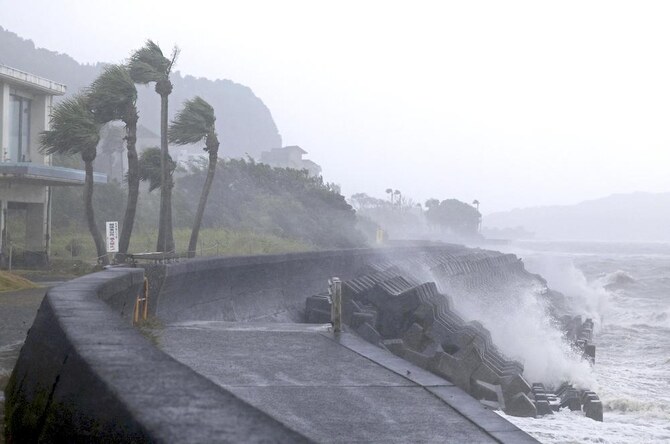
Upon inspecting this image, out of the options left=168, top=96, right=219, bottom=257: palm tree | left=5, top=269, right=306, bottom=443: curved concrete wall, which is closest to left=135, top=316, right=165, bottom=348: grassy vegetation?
left=5, top=269, right=306, bottom=443: curved concrete wall

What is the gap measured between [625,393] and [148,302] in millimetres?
9949

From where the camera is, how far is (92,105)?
26375 mm

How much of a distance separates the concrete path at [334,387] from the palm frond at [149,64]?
17.0 m

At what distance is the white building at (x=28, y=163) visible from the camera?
97.2 feet

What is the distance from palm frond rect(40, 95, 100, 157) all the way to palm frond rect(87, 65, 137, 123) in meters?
0.63

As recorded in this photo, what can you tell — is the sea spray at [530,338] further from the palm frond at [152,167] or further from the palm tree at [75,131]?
the palm tree at [75,131]

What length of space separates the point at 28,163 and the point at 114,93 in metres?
5.37

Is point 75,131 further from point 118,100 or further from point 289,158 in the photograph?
point 289,158

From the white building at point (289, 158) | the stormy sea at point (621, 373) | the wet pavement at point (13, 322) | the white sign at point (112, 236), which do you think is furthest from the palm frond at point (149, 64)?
the white building at point (289, 158)

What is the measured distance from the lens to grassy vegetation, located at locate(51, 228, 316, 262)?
34156mm

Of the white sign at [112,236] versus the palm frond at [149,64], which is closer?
the white sign at [112,236]

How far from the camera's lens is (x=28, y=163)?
29.3 m

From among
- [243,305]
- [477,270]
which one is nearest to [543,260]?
[477,270]

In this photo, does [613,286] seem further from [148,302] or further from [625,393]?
[148,302]
